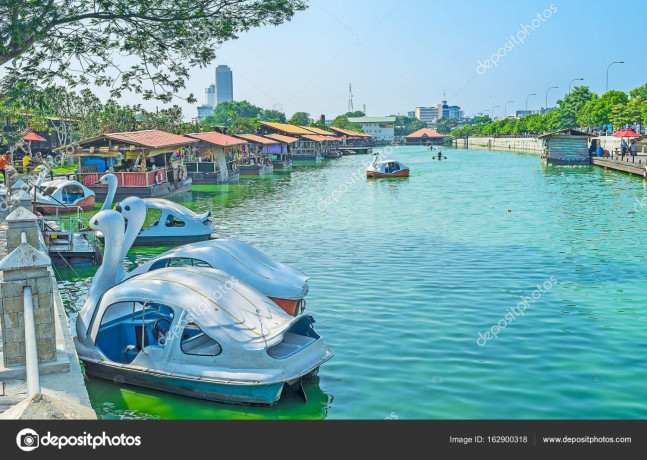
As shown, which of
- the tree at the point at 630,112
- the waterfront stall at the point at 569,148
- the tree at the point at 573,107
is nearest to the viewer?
the waterfront stall at the point at 569,148

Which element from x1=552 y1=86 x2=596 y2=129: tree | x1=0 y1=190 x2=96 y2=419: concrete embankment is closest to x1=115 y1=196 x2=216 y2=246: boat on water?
x1=0 y1=190 x2=96 y2=419: concrete embankment

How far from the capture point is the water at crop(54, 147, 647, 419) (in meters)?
10.6

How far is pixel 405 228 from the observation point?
94.2ft

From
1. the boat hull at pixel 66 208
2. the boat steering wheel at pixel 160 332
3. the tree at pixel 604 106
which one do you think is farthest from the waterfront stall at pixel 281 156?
the boat steering wheel at pixel 160 332

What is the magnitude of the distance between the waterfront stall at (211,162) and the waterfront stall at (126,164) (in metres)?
7.76

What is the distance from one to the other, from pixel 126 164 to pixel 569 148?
45.2 metres

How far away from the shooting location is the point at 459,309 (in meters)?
15.6

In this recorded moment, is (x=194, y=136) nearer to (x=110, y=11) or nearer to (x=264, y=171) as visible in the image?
(x=264, y=171)

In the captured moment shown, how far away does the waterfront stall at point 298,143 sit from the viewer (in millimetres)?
90188

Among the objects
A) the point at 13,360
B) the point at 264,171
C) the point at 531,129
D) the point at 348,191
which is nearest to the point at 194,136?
the point at 264,171

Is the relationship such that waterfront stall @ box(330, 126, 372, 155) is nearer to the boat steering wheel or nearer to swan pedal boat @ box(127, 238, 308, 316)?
swan pedal boat @ box(127, 238, 308, 316)

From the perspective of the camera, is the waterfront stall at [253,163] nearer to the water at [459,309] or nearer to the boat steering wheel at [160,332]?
the water at [459,309]

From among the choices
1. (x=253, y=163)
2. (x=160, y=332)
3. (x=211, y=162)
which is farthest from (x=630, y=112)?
(x=160, y=332)

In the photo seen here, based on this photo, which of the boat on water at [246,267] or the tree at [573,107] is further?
the tree at [573,107]
